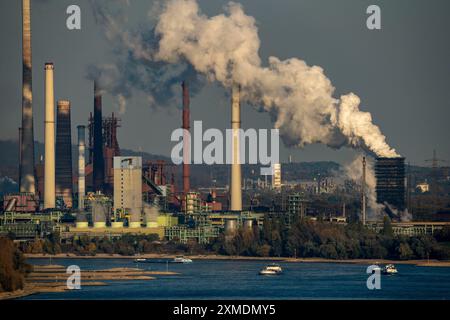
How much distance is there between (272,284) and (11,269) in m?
13.9

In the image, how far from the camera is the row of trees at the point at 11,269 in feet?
230

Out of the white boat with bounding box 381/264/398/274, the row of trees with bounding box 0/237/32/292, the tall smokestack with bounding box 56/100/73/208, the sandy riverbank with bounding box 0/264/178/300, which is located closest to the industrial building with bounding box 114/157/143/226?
the tall smokestack with bounding box 56/100/73/208

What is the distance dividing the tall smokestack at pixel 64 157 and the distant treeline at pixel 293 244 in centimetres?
1762

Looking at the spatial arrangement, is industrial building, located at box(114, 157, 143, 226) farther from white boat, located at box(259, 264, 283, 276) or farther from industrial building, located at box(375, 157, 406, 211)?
white boat, located at box(259, 264, 283, 276)

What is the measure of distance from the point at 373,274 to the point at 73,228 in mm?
35271

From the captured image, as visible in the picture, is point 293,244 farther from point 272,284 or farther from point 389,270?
point 272,284

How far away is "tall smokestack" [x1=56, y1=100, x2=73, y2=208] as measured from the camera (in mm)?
127606

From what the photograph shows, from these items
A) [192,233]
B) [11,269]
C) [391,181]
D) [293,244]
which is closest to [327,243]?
[293,244]

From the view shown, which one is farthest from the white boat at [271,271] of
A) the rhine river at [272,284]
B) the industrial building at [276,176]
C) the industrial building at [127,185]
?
the industrial building at [276,176]

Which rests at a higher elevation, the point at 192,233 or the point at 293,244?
the point at 192,233

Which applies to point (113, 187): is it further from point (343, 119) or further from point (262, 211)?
→ point (343, 119)

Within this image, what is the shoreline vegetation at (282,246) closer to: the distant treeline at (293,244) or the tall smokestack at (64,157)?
the distant treeline at (293,244)

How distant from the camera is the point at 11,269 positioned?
71.2 m

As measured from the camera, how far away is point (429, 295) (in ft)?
234
